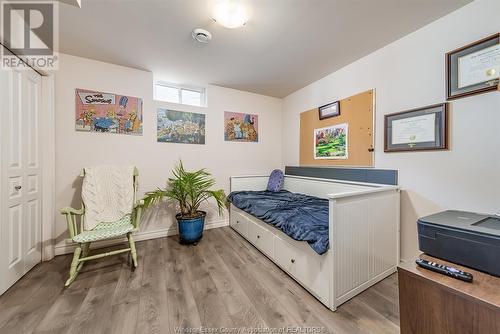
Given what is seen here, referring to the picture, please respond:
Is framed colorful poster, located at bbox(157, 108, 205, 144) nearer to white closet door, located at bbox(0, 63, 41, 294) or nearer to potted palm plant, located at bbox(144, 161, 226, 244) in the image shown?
potted palm plant, located at bbox(144, 161, 226, 244)

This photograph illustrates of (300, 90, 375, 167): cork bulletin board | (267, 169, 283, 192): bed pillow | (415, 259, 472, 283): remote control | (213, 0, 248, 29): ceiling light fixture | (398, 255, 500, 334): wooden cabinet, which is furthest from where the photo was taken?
(267, 169, 283, 192): bed pillow

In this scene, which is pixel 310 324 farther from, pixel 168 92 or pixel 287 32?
pixel 168 92

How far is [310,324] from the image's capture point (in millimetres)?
1285

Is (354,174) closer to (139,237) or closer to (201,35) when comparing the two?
(201,35)

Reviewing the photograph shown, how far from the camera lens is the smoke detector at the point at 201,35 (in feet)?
6.04

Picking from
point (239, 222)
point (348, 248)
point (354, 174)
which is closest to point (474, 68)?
point (354, 174)

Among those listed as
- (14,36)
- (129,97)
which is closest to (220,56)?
(129,97)

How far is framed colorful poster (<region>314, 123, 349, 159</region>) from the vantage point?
255 cm

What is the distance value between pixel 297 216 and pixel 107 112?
8.69ft

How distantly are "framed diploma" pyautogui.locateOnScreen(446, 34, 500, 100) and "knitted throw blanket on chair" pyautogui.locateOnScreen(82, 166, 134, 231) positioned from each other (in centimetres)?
334

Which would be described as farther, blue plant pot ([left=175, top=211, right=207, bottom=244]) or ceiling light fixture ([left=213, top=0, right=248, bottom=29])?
blue plant pot ([left=175, top=211, right=207, bottom=244])

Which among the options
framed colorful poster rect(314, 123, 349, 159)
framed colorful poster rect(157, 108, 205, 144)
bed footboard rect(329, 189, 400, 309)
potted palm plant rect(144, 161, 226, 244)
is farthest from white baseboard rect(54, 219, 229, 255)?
bed footboard rect(329, 189, 400, 309)

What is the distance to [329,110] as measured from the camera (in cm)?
273

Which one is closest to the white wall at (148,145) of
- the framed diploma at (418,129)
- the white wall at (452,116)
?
the white wall at (452,116)
